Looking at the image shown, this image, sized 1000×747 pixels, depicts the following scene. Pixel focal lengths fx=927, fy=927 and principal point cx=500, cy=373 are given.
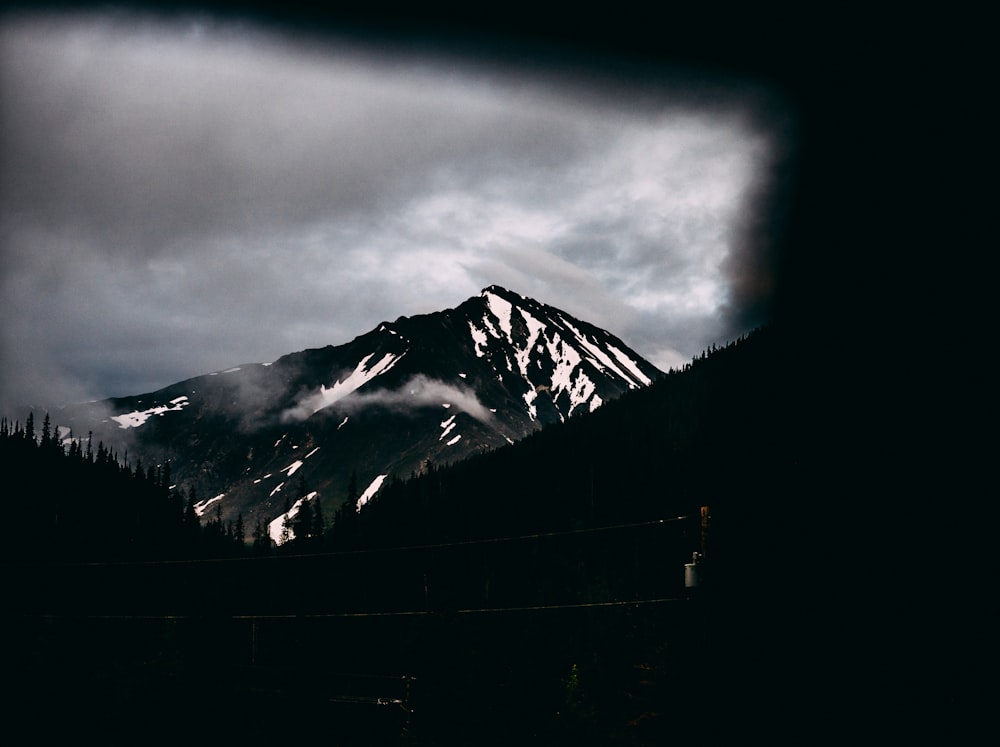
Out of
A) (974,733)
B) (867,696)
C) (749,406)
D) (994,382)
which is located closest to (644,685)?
(749,406)

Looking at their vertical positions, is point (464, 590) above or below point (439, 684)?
above

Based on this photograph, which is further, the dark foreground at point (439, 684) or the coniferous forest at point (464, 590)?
the dark foreground at point (439, 684)

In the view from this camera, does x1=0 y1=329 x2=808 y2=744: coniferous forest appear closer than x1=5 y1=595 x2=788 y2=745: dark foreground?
Yes

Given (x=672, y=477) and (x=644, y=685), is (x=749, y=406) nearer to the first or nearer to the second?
(x=644, y=685)

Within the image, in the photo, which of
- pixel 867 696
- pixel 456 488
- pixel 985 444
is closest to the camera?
pixel 985 444

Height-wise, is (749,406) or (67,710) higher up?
(749,406)

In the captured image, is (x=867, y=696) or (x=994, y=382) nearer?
(x=994, y=382)

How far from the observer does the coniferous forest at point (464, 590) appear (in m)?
16.5

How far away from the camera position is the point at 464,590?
91.1 m

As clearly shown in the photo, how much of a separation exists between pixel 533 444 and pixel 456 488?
13668 mm

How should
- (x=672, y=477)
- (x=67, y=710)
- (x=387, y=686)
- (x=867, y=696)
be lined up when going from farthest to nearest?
(x=672, y=477) → (x=387, y=686) → (x=67, y=710) → (x=867, y=696)

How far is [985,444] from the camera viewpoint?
31.3 feet

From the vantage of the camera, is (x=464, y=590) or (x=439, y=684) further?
(x=464, y=590)

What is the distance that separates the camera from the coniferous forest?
648 inches
